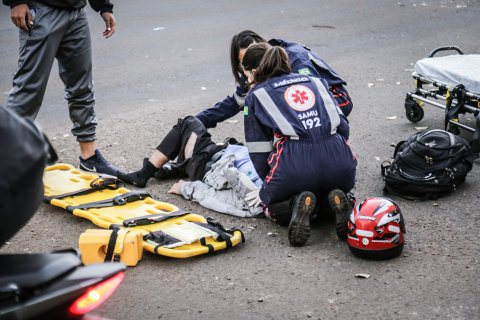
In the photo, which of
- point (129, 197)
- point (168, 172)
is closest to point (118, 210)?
point (129, 197)

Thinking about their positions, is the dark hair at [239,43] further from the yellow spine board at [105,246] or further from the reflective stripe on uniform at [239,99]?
the yellow spine board at [105,246]

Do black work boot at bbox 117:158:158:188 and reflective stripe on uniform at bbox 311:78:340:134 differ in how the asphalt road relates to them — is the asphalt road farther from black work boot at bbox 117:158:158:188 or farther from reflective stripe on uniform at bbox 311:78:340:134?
reflective stripe on uniform at bbox 311:78:340:134

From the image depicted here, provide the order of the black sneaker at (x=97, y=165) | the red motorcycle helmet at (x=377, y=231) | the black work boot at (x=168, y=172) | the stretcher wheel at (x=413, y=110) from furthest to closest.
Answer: the stretcher wheel at (x=413, y=110), the black sneaker at (x=97, y=165), the black work boot at (x=168, y=172), the red motorcycle helmet at (x=377, y=231)

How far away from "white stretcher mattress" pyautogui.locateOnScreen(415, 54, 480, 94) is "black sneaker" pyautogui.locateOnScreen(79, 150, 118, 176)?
2.89m

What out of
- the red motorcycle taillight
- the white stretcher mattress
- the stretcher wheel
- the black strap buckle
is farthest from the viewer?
the stretcher wheel

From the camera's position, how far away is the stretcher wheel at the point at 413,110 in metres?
7.17

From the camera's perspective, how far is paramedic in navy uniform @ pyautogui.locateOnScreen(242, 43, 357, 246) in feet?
15.7

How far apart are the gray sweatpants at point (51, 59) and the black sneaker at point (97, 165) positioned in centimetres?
33

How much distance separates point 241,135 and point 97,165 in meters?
1.50

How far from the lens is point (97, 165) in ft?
20.2

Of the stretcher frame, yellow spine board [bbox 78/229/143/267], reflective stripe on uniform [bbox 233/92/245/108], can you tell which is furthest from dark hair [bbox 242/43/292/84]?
the stretcher frame

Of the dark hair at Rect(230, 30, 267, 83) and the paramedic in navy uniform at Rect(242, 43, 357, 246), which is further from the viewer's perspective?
the dark hair at Rect(230, 30, 267, 83)

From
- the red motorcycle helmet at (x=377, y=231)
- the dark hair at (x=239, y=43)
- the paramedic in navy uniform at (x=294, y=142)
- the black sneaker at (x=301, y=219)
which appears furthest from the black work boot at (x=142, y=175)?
the red motorcycle helmet at (x=377, y=231)

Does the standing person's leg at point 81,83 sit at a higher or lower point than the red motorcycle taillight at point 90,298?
lower
